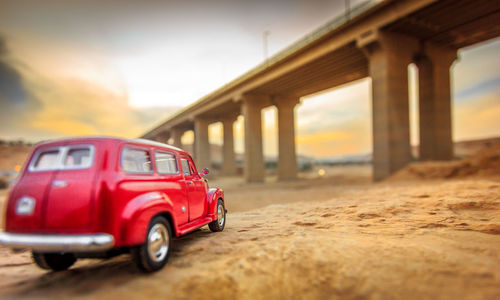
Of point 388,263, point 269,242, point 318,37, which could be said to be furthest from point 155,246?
point 318,37

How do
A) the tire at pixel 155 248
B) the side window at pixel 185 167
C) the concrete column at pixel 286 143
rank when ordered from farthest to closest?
1. the concrete column at pixel 286 143
2. the side window at pixel 185 167
3. the tire at pixel 155 248

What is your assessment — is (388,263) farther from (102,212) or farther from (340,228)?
(102,212)

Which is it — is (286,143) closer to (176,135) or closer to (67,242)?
(67,242)

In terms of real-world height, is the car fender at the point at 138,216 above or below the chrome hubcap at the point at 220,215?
above

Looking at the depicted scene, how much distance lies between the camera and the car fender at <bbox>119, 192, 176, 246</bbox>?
3.33 m

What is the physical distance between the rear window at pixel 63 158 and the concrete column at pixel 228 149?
4174 cm

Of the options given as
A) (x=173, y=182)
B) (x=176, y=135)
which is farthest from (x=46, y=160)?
(x=176, y=135)

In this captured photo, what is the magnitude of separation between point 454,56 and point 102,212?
2764 cm

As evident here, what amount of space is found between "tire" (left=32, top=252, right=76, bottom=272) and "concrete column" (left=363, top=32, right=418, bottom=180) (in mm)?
18444

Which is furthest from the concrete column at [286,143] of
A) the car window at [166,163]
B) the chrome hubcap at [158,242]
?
the chrome hubcap at [158,242]

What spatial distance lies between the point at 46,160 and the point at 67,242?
1.23 metres

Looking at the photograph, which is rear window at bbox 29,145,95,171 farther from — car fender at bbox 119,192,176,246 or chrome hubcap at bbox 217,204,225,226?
chrome hubcap at bbox 217,204,225,226

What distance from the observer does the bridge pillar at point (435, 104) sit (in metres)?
21.4

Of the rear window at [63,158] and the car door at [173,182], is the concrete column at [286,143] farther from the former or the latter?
the rear window at [63,158]
